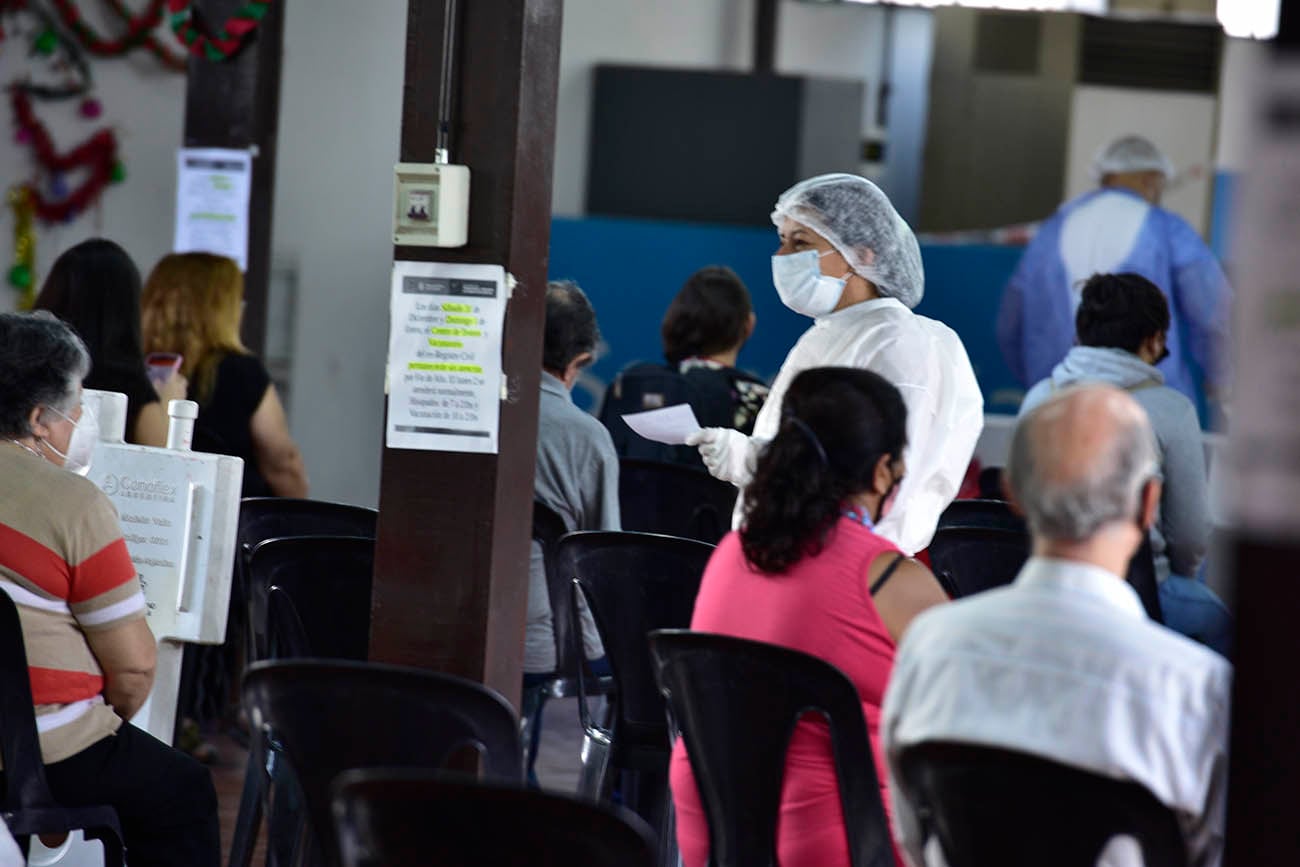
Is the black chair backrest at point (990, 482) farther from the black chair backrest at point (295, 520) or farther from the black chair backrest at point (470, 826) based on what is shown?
the black chair backrest at point (470, 826)

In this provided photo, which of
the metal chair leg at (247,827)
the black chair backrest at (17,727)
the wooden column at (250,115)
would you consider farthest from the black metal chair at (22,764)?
the wooden column at (250,115)

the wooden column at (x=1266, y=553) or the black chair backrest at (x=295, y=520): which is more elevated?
the wooden column at (x=1266, y=553)

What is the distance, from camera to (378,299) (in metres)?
8.50

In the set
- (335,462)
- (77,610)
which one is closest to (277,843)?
(77,610)

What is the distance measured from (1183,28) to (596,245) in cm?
364

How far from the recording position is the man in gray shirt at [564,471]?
13.0ft

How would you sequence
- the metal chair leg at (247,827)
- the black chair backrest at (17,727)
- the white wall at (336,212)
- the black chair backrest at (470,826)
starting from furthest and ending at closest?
the white wall at (336,212)
the metal chair leg at (247,827)
the black chair backrest at (17,727)
the black chair backrest at (470,826)

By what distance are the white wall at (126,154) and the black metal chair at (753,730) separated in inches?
236

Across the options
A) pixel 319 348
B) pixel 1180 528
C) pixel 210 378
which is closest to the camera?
pixel 1180 528

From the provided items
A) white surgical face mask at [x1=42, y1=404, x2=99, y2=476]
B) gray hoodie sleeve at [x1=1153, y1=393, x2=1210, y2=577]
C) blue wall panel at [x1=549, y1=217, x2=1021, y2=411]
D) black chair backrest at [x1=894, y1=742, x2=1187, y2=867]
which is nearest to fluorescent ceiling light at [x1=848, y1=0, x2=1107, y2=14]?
blue wall panel at [x1=549, y1=217, x2=1021, y2=411]

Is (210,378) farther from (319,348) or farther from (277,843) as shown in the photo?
(319,348)

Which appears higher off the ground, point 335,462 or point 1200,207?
point 1200,207

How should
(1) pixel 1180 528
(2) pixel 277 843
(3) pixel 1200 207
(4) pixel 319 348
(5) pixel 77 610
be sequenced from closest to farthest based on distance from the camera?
(2) pixel 277 843 → (5) pixel 77 610 → (1) pixel 1180 528 → (4) pixel 319 348 → (3) pixel 1200 207

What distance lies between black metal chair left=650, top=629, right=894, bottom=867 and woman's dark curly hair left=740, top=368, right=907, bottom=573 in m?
0.17
